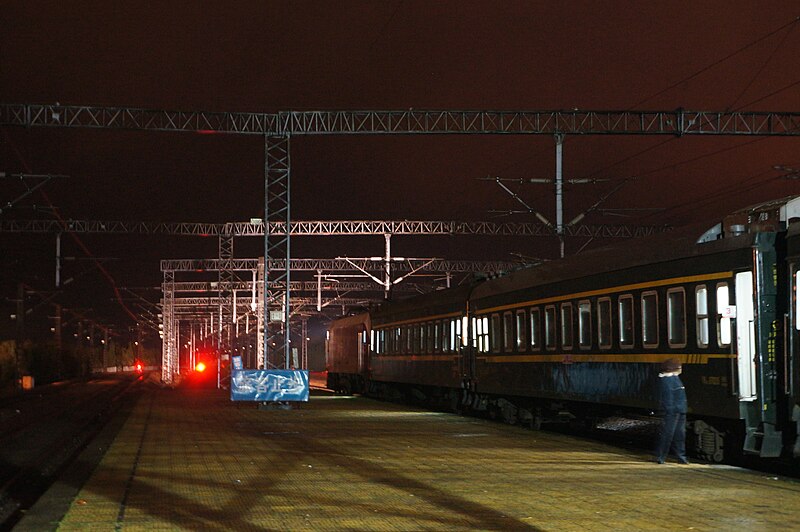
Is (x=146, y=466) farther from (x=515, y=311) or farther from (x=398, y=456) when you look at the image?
(x=515, y=311)

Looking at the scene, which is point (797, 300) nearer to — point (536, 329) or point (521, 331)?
point (536, 329)

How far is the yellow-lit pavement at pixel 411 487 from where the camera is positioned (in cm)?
1212

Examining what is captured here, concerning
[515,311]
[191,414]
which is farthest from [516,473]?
[191,414]

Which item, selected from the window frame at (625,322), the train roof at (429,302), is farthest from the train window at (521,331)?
the window frame at (625,322)

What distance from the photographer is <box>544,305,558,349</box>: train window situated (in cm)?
2488

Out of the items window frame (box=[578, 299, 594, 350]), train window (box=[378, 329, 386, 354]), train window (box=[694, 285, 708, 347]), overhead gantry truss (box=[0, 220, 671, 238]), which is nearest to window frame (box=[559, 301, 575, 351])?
window frame (box=[578, 299, 594, 350])

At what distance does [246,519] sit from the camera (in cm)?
1228

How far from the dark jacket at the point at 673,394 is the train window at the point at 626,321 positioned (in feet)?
11.0

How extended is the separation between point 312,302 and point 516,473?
295 ft

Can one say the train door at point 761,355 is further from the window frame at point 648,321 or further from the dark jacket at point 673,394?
the window frame at point 648,321

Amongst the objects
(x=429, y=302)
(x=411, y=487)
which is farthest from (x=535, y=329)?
(x=411, y=487)

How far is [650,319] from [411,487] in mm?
6658

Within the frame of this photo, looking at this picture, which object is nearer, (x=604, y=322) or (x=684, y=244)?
(x=684, y=244)

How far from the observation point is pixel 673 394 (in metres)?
17.5
